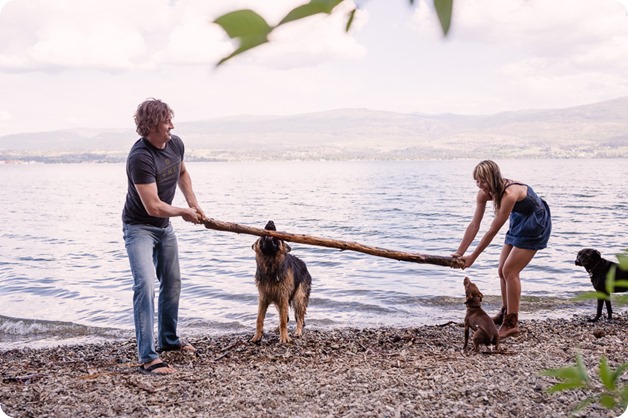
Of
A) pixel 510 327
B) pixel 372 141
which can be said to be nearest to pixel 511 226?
pixel 510 327

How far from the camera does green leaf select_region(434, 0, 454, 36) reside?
2.22ft

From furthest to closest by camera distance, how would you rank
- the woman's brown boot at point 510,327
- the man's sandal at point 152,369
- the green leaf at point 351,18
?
the woman's brown boot at point 510,327
the man's sandal at point 152,369
the green leaf at point 351,18

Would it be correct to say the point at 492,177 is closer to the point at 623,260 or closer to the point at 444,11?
the point at 623,260

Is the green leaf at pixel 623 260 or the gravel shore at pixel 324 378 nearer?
the green leaf at pixel 623 260

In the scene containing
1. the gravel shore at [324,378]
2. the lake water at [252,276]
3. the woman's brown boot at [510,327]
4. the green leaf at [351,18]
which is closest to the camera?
the green leaf at [351,18]

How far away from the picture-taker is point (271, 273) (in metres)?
8.08

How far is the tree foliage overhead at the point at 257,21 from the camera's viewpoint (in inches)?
25.5

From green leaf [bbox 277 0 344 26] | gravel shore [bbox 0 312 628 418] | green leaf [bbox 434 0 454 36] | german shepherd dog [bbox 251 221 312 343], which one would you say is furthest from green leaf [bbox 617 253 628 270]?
german shepherd dog [bbox 251 221 312 343]

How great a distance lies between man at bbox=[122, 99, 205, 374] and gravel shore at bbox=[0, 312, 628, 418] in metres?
0.62

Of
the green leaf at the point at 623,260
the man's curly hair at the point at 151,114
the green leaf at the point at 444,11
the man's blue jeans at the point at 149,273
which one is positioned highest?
the man's curly hair at the point at 151,114

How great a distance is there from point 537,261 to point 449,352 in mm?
10279

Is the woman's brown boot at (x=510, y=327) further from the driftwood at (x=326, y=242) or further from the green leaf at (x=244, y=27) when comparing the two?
the green leaf at (x=244, y=27)

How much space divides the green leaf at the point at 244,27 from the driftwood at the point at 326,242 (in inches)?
230

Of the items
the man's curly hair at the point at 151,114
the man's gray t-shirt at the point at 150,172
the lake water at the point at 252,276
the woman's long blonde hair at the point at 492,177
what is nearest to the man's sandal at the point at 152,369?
the man's gray t-shirt at the point at 150,172
